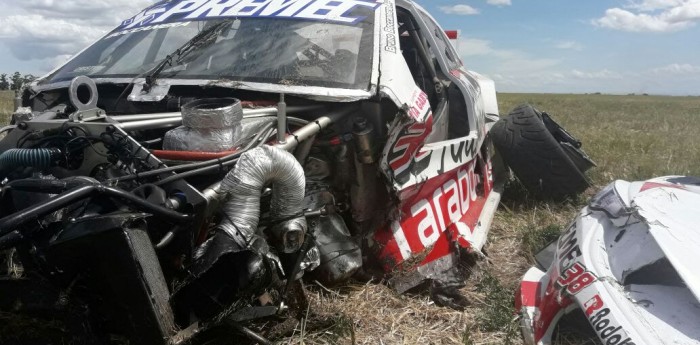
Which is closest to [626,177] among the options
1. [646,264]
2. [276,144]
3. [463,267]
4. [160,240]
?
[463,267]

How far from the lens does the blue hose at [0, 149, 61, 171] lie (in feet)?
6.96

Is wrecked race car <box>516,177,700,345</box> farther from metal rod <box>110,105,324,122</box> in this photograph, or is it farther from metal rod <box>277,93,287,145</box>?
metal rod <box>110,105,324,122</box>

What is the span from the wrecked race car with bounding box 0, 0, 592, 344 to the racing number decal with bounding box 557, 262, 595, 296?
0.62 metres

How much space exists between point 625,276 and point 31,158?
2403 millimetres

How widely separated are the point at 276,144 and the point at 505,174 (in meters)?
3.41

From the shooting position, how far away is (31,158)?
212 cm

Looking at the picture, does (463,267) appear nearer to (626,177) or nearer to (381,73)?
(381,73)

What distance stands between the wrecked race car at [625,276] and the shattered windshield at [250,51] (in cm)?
131

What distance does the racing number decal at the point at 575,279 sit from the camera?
2.53 metres

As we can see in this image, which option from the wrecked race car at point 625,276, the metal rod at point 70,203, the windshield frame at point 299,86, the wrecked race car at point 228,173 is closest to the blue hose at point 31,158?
the wrecked race car at point 228,173

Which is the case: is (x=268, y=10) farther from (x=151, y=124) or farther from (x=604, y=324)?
(x=604, y=324)

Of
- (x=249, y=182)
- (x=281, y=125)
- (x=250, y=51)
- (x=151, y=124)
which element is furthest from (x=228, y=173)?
(x=250, y=51)

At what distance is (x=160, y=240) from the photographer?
201 cm

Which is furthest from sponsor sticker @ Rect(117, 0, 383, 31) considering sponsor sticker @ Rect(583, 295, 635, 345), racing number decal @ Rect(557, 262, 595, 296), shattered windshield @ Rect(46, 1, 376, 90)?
sponsor sticker @ Rect(583, 295, 635, 345)
